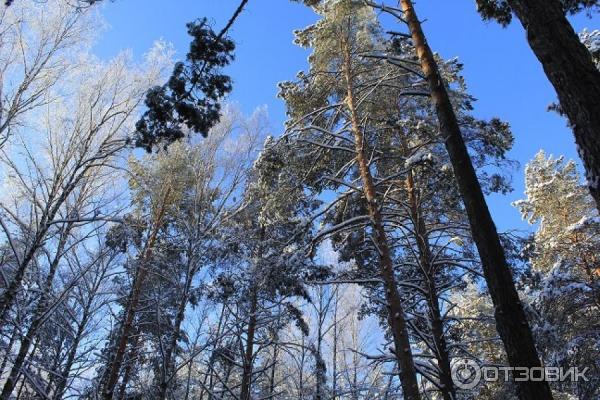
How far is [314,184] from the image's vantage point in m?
10.6

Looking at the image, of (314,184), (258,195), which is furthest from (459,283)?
(258,195)

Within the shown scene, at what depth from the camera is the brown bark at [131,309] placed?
422 inches

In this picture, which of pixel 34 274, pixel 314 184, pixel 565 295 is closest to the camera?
pixel 34 274

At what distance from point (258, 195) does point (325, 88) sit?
125 inches

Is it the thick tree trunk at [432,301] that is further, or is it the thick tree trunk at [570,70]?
the thick tree trunk at [432,301]

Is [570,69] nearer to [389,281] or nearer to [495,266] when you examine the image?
[495,266]

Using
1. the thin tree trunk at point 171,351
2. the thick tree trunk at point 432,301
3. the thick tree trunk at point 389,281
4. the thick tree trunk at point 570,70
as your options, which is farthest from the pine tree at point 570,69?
the thin tree trunk at point 171,351

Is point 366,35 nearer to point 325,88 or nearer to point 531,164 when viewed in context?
point 325,88

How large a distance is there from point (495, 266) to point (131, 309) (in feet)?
31.0

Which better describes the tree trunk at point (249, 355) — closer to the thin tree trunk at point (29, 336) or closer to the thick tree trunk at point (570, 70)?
the thin tree trunk at point (29, 336)

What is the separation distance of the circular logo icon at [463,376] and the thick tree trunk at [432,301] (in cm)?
107

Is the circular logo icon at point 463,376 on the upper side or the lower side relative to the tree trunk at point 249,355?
lower

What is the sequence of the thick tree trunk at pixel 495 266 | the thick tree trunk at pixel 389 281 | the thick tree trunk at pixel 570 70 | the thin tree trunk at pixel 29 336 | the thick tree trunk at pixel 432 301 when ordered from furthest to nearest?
the thick tree trunk at pixel 432 301 < the thin tree trunk at pixel 29 336 < the thick tree trunk at pixel 389 281 < the thick tree trunk at pixel 495 266 < the thick tree trunk at pixel 570 70

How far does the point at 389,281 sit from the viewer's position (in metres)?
8.09
